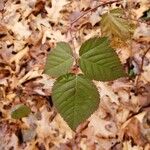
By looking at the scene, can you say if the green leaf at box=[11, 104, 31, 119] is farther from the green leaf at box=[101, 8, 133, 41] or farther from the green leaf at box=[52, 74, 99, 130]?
the green leaf at box=[52, 74, 99, 130]

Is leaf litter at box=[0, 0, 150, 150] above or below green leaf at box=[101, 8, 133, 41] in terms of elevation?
below

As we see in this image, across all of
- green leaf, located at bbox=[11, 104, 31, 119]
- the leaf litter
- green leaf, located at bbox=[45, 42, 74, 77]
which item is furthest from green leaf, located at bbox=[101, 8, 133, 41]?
green leaf, located at bbox=[11, 104, 31, 119]

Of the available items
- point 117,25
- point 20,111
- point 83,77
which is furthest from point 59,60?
point 20,111

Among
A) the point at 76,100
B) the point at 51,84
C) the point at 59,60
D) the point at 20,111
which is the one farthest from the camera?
the point at 51,84

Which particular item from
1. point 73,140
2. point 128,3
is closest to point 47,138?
point 73,140

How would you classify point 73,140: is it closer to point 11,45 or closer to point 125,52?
point 125,52

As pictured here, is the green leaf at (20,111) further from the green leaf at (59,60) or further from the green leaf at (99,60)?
the green leaf at (99,60)

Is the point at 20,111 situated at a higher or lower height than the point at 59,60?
lower

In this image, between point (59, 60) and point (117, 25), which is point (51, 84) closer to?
point (117, 25)
